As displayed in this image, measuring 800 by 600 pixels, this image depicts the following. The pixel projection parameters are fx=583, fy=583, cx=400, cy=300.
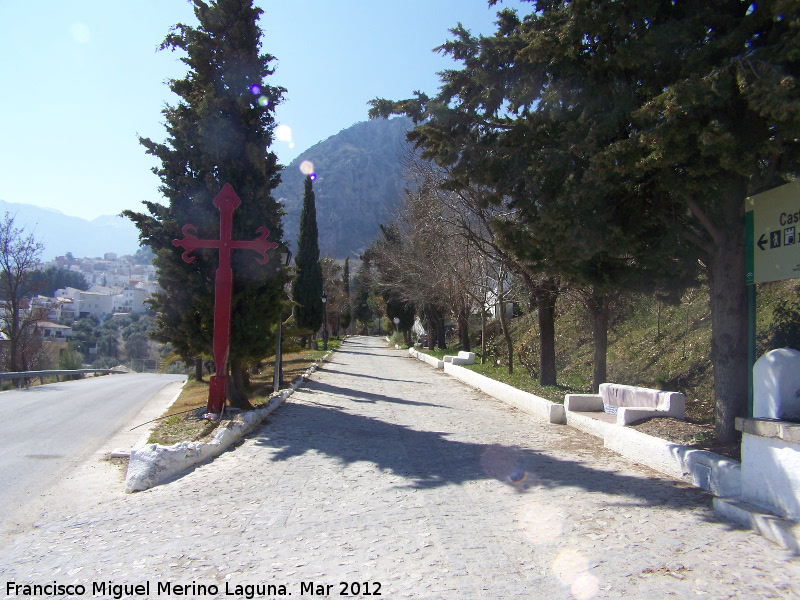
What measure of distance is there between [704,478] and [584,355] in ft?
44.1

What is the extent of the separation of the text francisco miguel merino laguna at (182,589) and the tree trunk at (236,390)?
695 centimetres

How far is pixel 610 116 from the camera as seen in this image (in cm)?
710

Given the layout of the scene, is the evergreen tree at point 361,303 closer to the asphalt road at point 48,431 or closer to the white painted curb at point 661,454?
the asphalt road at point 48,431

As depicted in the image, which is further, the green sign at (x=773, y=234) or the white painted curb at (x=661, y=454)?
the green sign at (x=773, y=234)

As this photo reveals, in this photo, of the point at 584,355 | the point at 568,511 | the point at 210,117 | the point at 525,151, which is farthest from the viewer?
the point at 584,355

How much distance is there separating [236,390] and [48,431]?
3.98 meters

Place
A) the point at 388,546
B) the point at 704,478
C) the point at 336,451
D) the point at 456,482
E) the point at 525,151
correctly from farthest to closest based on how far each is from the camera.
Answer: the point at 525,151
the point at 336,451
the point at 456,482
the point at 704,478
the point at 388,546

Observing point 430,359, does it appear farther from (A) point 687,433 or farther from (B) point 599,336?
(A) point 687,433

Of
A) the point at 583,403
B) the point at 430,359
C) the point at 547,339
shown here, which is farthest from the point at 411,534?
the point at 430,359

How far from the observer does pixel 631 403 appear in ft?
31.0

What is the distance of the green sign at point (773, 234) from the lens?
18.6ft

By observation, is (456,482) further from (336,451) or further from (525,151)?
(525,151)

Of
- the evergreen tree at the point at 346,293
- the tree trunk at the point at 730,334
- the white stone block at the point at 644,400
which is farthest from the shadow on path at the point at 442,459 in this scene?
the evergreen tree at the point at 346,293

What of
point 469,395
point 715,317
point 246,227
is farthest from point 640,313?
point 246,227
